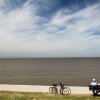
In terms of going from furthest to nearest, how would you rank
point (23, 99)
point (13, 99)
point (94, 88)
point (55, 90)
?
point (55, 90) → point (94, 88) → point (23, 99) → point (13, 99)

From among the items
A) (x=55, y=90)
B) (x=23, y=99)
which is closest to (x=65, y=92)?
(x=55, y=90)

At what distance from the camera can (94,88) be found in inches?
1029

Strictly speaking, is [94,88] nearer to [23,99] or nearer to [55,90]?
[55,90]

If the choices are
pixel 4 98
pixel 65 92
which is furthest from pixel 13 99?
pixel 65 92

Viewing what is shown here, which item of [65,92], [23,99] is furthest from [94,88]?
[23,99]

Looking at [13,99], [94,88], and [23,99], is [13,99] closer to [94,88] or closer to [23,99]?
[23,99]

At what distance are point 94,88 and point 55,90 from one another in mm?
4666

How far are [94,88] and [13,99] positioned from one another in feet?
44.3

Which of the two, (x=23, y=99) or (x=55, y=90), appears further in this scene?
(x=55, y=90)

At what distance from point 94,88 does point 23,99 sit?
1224 cm

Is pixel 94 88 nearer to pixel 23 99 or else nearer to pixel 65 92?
pixel 65 92

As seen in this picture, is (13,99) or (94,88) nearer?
(13,99)

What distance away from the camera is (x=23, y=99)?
15.6 m

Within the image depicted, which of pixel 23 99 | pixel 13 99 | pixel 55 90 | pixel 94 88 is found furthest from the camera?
pixel 55 90
